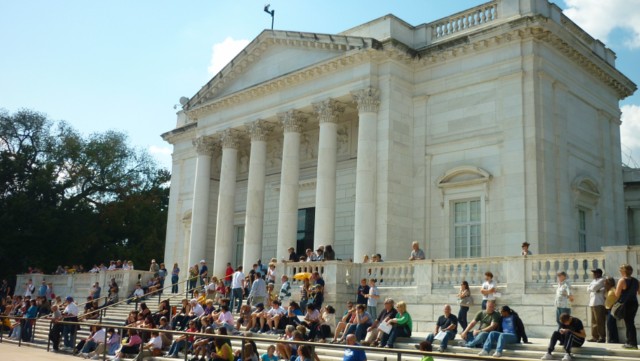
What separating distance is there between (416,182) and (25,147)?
110ft

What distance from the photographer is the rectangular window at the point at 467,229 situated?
24891 millimetres

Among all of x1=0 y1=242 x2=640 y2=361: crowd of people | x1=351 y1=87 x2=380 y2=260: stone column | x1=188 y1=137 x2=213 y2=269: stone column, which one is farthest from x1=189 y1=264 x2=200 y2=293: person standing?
x1=351 y1=87 x2=380 y2=260: stone column

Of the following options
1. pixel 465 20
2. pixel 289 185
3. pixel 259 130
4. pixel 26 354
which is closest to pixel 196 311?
pixel 26 354

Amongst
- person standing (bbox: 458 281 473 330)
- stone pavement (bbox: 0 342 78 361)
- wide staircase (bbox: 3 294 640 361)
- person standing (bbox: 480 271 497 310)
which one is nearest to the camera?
wide staircase (bbox: 3 294 640 361)

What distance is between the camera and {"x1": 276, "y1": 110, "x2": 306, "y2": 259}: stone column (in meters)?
28.5

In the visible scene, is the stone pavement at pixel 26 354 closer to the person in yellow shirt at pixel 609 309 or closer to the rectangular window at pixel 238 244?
the rectangular window at pixel 238 244

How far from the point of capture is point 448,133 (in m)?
26.3

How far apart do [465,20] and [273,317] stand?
1507 cm

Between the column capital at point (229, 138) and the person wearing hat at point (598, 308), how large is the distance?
22037 millimetres

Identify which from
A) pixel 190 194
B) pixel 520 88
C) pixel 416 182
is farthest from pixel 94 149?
pixel 520 88

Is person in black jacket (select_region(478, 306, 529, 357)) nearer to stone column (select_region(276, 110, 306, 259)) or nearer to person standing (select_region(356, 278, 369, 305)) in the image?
person standing (select_region(356, 278, 369, 305))

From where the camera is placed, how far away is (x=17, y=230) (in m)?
43.2

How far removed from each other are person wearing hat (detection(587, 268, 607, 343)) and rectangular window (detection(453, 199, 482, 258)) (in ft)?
32.3

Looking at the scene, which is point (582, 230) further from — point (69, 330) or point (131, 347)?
point (69, 330)
